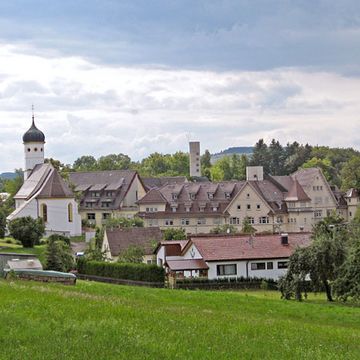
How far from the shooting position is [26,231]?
7800cm

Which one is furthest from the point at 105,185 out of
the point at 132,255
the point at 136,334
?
the point at 136,334

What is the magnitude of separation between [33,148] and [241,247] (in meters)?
59.7

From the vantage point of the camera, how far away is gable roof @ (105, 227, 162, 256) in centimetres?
7081

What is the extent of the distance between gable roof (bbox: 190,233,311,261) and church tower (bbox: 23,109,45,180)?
55864mm

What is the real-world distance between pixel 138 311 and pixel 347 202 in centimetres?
9695

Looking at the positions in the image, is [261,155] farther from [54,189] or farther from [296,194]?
[54,189]

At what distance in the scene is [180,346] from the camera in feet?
47.6

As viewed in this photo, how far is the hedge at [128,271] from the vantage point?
53625 millimetres

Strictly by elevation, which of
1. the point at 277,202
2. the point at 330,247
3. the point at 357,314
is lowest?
the point at 357,314

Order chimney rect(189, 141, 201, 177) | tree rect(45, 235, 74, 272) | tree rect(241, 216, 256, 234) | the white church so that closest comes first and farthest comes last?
tree rect(45, 235, 74, 272) → tree rect(241, 216, 256, 234) → the white church → chimney rect(189, 141, 201, 177)

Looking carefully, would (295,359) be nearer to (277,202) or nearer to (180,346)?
(180,346)

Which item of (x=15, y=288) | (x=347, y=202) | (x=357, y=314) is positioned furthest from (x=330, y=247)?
(x=347, y=202)

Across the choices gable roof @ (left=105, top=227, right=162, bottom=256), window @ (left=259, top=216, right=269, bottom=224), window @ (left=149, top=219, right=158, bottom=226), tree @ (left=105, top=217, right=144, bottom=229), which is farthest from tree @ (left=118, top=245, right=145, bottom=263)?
window @ (left=259, top=216, right=269, bottom=224)

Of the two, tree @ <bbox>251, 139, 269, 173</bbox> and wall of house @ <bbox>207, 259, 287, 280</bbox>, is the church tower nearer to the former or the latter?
wall of house @ <bbox>207, 259, 287, 280</bbox>
